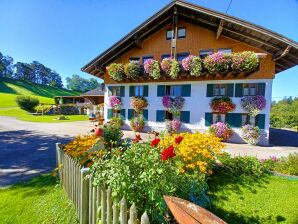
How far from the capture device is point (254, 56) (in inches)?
517

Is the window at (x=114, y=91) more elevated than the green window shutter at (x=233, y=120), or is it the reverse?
the window at (x=114, y=91)

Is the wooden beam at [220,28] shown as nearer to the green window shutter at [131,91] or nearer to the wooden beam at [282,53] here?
the wooden beam at [282,53]

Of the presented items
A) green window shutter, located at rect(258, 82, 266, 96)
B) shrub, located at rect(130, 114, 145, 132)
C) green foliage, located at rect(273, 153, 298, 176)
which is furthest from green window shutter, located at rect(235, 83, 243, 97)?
shrub, located at rect(130, 114, 145, 132)

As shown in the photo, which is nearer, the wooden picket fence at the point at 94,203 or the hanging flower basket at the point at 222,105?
the wooden picket fence at the point at 94,203

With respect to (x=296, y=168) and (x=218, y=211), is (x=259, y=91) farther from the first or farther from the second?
(x=218, y=211)

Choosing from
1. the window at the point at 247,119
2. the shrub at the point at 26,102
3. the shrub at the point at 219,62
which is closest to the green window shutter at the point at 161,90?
the shrub at the point at 219,62

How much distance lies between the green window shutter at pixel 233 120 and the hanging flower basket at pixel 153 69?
708 cm

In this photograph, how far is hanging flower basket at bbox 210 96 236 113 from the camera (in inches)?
583

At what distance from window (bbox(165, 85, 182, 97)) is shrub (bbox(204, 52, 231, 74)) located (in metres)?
3.77

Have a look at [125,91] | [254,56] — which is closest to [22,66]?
[125,91]

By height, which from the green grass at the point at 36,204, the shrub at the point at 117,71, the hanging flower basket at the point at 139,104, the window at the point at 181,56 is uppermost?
the window at the point at 181,56

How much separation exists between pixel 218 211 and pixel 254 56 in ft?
40.6

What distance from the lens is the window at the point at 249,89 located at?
14.5m

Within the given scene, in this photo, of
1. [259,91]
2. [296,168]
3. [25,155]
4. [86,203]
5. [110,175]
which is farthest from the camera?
[259,91]
